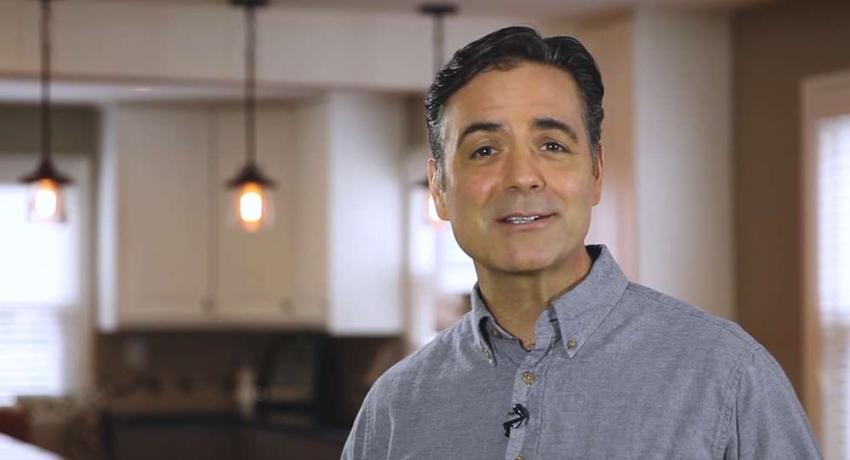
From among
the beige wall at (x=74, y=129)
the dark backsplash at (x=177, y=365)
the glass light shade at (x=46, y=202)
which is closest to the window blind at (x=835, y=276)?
the glass light shade at (x=46, y=202)

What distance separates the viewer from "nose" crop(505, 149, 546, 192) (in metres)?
1.24

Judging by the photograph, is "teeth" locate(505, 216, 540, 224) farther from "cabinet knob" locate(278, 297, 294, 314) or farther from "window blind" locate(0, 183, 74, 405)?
"window blind" locate(0, 183, 74, 405)

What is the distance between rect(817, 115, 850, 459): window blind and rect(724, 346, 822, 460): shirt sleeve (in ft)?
10.0

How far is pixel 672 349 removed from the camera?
122 cm

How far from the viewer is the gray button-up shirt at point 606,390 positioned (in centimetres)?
118

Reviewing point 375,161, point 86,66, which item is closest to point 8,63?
point 86,66

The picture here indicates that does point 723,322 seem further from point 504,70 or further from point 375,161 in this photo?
point 375,161

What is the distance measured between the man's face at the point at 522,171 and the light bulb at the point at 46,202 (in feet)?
12.9

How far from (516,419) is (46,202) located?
4.03 m

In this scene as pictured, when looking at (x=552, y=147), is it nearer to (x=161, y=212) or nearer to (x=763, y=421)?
(x=763, y=421)

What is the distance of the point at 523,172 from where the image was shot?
1238mm

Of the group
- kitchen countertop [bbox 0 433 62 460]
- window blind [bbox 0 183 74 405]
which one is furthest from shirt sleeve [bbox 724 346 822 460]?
window blind [bbox 0 183 74 405]

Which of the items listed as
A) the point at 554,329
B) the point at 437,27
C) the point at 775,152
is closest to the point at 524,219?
the point at 554,329

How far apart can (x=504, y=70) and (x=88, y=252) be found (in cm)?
672
